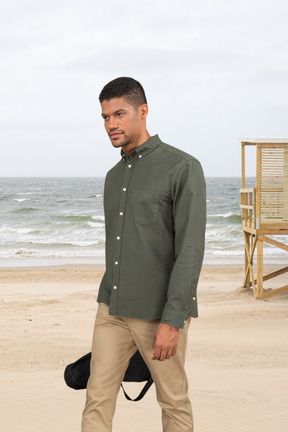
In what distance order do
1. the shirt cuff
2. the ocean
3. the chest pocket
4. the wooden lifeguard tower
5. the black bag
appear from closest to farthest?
the shirt cuff
the chest pocket
the black bag
the wooden lifeguard tower
the ocean

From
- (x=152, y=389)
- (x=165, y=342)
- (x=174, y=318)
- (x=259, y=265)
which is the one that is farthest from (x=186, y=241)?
(x=259, y=265)

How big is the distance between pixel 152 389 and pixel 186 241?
3.47 m

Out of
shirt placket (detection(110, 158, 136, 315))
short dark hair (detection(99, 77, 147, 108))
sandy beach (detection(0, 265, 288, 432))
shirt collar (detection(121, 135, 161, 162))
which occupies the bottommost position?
sandy beach (detection(0, 265, 288, 432))

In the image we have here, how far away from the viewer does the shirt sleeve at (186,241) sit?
2.86 meters

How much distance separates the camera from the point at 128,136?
312 centimetres

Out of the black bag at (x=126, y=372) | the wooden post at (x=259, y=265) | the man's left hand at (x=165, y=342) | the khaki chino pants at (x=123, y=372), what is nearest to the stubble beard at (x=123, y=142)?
the khaki chino pants at (x=123, y=372)

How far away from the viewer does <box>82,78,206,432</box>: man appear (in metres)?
2.93

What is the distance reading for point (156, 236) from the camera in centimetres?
303

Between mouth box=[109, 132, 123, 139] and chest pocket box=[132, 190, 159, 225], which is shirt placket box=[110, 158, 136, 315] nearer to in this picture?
chest pocket box=[132, 190, 159, 225]

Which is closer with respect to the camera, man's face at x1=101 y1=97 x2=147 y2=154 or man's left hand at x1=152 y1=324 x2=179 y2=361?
man's left hand at x1=152 y1=324 x2=179 y2=361

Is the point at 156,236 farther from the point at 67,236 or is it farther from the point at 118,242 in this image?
the point at 67,236

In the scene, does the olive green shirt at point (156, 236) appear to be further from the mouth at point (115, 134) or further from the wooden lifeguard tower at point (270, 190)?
the wooden lifeguard tower at point (270, 190)

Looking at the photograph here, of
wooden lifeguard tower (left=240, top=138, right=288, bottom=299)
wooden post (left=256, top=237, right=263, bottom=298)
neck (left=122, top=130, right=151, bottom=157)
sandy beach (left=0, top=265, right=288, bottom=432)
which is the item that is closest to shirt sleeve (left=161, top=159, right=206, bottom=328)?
neck (left=122, top=130, right=151, bottom=157)

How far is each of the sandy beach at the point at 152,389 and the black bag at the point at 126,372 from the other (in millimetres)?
1745
